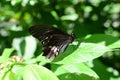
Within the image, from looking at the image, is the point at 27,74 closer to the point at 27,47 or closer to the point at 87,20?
the point at 27,47

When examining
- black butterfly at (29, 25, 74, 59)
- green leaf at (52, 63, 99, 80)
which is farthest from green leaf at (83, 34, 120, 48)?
green leaf at (52, 63, 99, 80)

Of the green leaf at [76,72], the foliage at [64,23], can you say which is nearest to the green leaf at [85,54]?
the green leaf at [76,72]

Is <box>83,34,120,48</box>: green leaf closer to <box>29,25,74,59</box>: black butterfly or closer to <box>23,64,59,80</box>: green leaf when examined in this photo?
<box>29,25,74,59</box>: black butterfly

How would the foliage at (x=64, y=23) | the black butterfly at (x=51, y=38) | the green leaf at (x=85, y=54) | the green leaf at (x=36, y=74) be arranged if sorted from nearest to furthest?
1. the green leaf at (x=36, y=74)
2. the green leaf at (x=85, y=54)
3. the black butterfly at (x=51, y=38)
4. the foliage at (x=64, y=23)

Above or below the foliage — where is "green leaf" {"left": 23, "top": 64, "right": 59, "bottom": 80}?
above

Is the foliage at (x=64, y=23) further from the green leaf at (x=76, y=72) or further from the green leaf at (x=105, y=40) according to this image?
the green leaf at (x=76, y=72)

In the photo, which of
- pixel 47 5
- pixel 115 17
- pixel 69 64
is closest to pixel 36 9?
pixel 47 5
